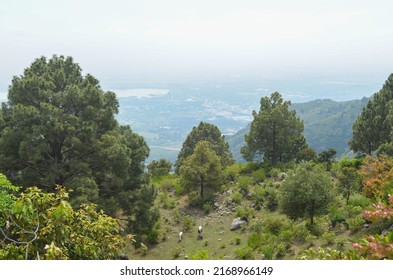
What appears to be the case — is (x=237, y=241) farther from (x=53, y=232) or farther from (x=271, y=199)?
(x=53, y=232)

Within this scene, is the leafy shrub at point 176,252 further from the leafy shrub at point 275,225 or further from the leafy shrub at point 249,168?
the leafy shrub at point 249,168

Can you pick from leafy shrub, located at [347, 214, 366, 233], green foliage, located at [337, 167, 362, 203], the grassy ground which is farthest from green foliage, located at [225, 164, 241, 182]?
leafy shrub, located at [347, 214, 366, 233]

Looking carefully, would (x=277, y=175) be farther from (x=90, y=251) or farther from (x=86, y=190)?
(x=90, y=251)

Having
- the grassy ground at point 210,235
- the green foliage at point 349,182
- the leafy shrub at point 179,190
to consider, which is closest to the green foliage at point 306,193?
the grassy ground at point 210,235

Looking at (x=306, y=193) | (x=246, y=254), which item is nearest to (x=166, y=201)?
(x=246, y=254)

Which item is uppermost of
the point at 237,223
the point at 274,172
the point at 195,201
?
the point at 274,172
